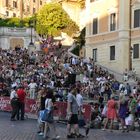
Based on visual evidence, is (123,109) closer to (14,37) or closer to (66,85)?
(66,85)

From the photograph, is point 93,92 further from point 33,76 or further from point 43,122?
point 43,122

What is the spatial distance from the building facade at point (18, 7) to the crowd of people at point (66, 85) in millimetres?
55181

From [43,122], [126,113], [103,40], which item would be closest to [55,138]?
[43,122]

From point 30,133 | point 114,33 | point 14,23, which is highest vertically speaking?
point 14,23

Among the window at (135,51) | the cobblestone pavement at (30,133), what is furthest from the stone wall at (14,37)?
the cobblestone pavement at (30,133)

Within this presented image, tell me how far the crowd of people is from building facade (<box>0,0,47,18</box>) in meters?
55.2

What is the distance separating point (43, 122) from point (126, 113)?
5393 millimetres

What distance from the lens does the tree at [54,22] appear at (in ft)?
247

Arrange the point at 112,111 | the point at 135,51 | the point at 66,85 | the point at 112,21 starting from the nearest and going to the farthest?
1. the point at 112,111
2. the point at 66,85
3. the point at 135,51
4. the point at 112,21

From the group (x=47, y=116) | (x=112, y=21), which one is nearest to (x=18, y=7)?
(x=112, y=21)

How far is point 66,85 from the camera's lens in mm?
35188

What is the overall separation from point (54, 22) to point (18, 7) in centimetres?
4042

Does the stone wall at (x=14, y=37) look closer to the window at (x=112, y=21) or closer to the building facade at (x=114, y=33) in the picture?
the building facade at (x=114, y=33)

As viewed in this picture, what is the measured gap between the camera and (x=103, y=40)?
50938mm
